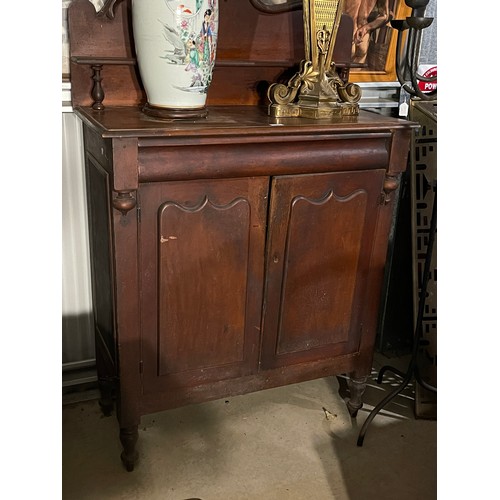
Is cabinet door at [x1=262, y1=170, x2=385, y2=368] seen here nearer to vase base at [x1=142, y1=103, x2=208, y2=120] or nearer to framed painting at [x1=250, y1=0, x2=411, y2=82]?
vase base at [x1=142, y1=103, x2=208, y2=120]

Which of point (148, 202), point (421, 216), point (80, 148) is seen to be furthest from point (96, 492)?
point (421, 216)

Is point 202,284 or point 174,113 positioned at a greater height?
point 174,113

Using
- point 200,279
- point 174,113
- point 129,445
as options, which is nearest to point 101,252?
point 200,279

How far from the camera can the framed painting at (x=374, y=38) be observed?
2064 mm

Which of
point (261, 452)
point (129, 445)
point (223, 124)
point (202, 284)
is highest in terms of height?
point (223, 124)

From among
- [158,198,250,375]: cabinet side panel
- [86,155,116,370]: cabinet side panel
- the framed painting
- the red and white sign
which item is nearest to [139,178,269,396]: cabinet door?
[158,198,250,375]: cabinet side panel

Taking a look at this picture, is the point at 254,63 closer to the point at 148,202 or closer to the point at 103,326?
the point at 148,202

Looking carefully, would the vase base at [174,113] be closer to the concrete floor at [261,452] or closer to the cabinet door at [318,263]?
the cabinet door at [318,263]

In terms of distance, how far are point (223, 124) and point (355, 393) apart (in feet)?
3.63

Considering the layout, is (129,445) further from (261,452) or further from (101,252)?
(101,252)

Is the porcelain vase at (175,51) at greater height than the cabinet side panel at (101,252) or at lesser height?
greater

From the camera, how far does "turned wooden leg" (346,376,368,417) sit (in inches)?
78.2

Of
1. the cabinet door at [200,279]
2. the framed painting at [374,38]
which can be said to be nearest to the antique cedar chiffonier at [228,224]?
the cabinet door at [200,279]

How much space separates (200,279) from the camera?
1.58 meters
